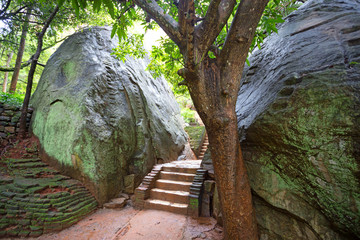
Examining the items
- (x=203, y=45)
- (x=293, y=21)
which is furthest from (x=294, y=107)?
(x=293, y=21)

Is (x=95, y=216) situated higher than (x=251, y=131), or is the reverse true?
(x=251, y=131)

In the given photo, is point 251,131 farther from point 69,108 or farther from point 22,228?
point 69,108

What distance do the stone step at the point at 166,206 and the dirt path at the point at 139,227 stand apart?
0.13 metres

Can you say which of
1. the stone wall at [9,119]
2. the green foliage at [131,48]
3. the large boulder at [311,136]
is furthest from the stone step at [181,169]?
the stone wall at [9,119]

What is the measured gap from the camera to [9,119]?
586 cm

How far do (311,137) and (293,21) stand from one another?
327 cm

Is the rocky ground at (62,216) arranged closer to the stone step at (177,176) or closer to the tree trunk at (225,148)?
the stone step at (177,176)

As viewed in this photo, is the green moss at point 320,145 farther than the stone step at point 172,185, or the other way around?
the stone step at point 172,185

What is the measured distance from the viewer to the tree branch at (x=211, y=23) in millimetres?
2376

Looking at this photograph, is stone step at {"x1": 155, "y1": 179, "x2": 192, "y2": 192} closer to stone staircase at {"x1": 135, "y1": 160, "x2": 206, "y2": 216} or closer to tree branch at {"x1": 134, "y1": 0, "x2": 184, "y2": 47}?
stone staircase at {"x1": 135, "y1": 160, "x2": 206, "y2": 216}

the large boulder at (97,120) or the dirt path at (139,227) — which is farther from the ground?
the large boulder at (97,120)

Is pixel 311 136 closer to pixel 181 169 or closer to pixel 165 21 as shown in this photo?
pixel 165 21

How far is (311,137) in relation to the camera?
7.25 feet

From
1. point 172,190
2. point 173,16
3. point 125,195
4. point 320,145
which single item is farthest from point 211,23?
point 125,195
